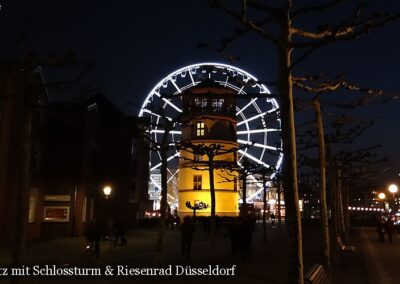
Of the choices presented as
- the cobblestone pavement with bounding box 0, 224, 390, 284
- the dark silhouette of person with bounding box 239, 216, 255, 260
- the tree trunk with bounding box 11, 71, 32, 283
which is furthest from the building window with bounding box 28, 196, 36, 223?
the tree trunk with bounding box 11, 71, 32, 283

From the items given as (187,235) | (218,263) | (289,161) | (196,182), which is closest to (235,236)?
(218,263)

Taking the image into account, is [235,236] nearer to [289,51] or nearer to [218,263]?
[218,263]

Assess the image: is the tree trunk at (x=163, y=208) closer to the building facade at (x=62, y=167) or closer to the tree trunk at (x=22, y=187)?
the building facade at (x=62, y=167)

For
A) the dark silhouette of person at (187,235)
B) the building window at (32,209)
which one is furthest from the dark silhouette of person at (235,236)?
the building window at (32,209)

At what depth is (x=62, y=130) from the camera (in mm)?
35375

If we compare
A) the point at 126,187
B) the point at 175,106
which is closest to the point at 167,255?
the point at 126,187

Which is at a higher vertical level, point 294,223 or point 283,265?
point 294,223

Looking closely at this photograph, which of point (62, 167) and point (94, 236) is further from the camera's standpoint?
point (62, 167)

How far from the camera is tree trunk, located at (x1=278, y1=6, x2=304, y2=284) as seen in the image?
295 inches

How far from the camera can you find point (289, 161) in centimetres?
793

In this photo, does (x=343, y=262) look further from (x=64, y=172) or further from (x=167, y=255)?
(x=64, y=172)

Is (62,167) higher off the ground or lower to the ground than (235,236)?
higher

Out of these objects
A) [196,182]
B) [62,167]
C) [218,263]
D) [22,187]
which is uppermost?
[196,182]

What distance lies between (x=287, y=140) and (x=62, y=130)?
29.7 m
